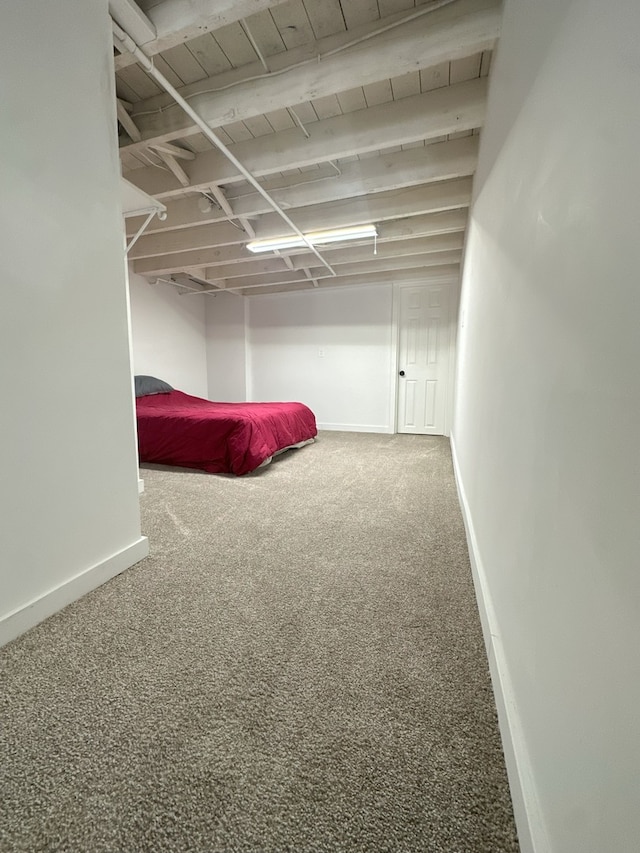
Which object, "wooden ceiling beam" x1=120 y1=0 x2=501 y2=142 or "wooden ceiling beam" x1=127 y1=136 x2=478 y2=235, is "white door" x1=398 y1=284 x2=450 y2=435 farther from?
"wooden ceiling beam" x1=120 y1=0 x2=501 y2=142

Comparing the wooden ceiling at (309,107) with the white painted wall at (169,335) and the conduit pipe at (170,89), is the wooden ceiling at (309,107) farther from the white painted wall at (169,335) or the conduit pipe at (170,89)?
the white painted wall at (169,335)

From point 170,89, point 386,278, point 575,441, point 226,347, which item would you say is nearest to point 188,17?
point 170,89

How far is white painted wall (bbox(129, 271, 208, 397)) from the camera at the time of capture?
173 inches

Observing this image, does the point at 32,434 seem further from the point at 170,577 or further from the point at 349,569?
the point at 349,569

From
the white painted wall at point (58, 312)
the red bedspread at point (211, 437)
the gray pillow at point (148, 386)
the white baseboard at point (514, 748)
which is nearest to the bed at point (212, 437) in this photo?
the red bedspread at point (211, 437)

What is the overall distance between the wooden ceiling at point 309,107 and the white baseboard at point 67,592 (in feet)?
7.56

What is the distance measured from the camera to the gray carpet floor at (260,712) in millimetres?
678

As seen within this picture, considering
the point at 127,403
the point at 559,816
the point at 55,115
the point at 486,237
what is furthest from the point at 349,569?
the point at 55,115

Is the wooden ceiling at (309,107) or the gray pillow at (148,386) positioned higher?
the wooden ceiling at (309,107)

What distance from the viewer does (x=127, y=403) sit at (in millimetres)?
1595

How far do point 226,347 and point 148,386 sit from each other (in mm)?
1785

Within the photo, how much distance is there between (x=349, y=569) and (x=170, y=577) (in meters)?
0.81

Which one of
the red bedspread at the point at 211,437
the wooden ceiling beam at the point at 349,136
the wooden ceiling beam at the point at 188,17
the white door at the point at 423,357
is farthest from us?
the white door at the point at 423,357

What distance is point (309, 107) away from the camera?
82.8 inches
